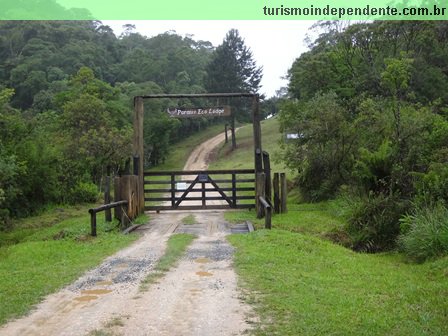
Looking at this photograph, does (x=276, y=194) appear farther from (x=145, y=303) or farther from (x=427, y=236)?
(x=145, y=303)

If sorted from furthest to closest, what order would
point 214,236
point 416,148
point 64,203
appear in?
point 64,203
point 416,148
point 214,236

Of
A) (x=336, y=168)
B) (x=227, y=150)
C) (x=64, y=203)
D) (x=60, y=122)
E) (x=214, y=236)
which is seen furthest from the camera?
(x=227, y=150)

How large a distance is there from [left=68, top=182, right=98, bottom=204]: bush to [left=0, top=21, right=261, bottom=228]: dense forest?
0.05 metres

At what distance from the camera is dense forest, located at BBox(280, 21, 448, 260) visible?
43.7 feet

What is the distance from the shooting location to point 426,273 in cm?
984

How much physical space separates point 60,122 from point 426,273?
29016 millimetres

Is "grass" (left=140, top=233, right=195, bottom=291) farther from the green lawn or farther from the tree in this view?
the tree

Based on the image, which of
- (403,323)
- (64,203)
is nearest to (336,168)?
(64,203)

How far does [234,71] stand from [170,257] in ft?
183

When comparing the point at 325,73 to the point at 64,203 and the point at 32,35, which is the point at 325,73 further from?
the point at 32,35

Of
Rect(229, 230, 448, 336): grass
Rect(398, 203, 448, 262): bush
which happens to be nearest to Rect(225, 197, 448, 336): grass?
Rect(229, 230, 448, 336): grass

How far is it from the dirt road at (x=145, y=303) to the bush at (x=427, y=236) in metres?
4.33

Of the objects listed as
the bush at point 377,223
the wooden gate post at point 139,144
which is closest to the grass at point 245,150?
the wooden gate post at point 139,144

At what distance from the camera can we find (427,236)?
11.3 m
